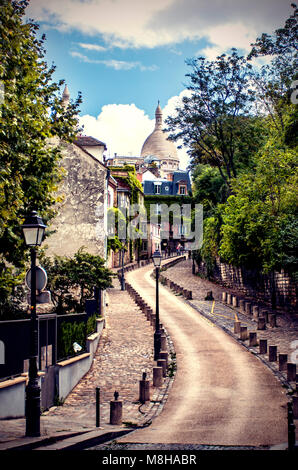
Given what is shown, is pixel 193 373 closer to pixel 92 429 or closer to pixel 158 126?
pixel 92 429

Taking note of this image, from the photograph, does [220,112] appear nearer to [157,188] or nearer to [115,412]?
[115,412]

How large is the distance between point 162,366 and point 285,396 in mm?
4433

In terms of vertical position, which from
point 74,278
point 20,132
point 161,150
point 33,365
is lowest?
point 33,365

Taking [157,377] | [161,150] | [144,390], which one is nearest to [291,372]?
[157,377]

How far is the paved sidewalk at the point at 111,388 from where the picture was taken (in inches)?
424

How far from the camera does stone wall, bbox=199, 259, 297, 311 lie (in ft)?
92.2

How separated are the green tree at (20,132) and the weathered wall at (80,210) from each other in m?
10.8

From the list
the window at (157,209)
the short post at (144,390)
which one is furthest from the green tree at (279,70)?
the window at (157,209)

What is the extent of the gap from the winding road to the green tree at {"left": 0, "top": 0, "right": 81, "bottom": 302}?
6073mm

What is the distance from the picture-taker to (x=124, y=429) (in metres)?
10.9

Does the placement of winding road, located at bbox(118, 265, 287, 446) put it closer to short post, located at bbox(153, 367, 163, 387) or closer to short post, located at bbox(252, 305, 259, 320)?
short post, located at bbox(153, 367, 163, 387)

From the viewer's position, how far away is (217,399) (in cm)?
1367

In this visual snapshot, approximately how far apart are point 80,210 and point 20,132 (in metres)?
15.1

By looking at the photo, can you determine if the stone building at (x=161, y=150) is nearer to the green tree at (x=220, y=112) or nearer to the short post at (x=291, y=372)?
the green tree at (x=220, y=112)
